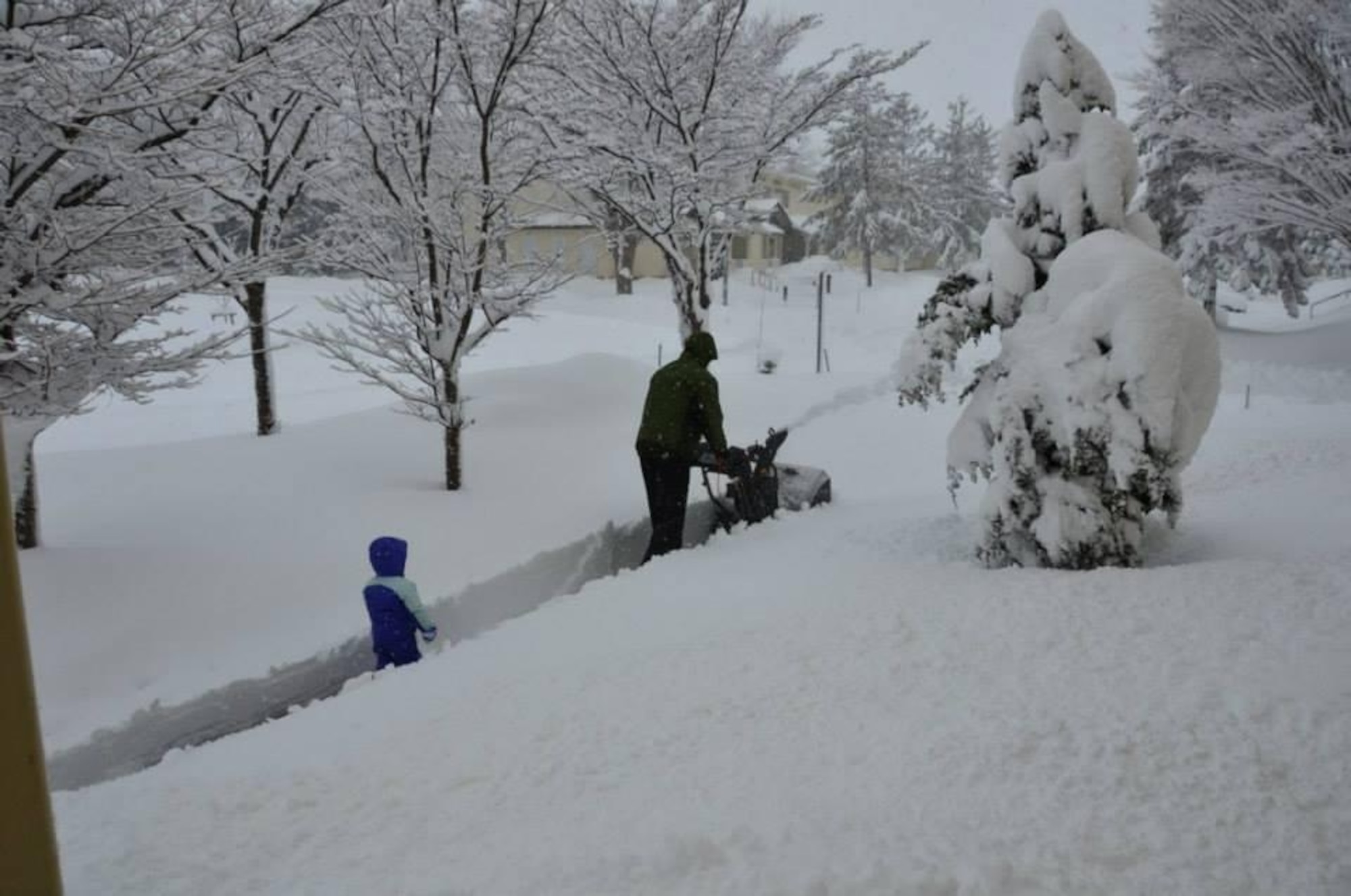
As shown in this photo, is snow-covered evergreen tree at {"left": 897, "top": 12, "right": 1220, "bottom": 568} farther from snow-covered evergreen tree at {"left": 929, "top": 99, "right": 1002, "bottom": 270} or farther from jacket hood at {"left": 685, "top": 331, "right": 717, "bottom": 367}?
snow-covered evergreen tree at {"left": 929, "top": 99, "right": 1002, "bottom": 270}

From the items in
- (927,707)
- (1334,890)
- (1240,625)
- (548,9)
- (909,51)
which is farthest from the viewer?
(909,51)

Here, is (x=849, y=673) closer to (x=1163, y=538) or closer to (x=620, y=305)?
(x=1163, y=538)

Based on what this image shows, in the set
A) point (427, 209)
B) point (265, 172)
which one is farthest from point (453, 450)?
point (265, 172)

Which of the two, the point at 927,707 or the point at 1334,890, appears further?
the point at 927,707

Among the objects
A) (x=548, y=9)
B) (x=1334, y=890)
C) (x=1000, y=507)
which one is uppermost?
(x=548, y=9)

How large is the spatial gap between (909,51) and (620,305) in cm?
2445

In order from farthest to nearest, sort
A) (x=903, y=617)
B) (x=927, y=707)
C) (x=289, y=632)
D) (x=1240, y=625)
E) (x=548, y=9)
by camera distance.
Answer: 1. (x=548, y=9)
2. (x=289, y=632)
3. (x=903, y=617)
4. (x=1240, y=625)
5. (x=927, y=707)

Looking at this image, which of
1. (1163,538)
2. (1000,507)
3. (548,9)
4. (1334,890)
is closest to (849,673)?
(1334,890)

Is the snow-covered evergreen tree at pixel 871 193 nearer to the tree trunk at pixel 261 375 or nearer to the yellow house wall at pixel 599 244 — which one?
the yellow house wall at pixel 599 244

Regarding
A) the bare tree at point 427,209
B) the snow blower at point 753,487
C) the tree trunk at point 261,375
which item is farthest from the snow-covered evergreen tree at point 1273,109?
the tree trunk at point 261,375

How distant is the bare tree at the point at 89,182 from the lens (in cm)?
546

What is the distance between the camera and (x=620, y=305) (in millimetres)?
37750

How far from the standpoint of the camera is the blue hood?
5395 mm

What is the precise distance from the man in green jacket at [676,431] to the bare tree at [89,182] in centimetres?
339
